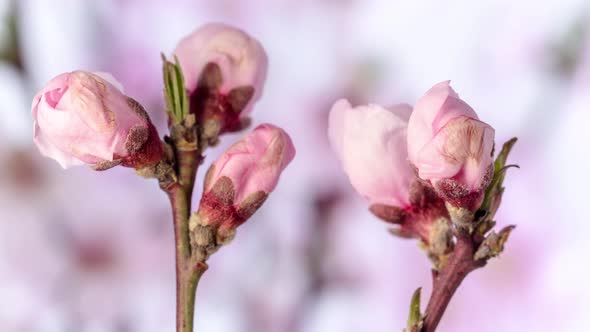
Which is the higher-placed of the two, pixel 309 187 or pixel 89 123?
pixel 89 123

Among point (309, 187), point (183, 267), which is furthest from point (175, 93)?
point (309, 187)

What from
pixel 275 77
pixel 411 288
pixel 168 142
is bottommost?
pixel 411 288

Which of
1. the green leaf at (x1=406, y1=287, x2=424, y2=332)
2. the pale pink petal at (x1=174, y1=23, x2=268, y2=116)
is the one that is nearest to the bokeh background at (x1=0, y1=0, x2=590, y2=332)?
the pale pink petal at (x1=174, y1=23, x2=268, y2=116)

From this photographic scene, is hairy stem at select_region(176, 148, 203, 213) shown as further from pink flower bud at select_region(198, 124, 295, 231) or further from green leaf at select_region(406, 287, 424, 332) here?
green leaf at select_region(406, 287, 424, 332)

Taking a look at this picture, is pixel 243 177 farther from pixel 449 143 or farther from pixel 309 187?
pixel 309 187

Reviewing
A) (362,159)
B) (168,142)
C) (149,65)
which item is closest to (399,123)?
(362,159)

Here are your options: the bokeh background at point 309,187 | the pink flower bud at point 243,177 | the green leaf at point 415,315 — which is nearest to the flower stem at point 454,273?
the green leaf at point 415,315

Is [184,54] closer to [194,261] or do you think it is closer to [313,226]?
[194,261]
